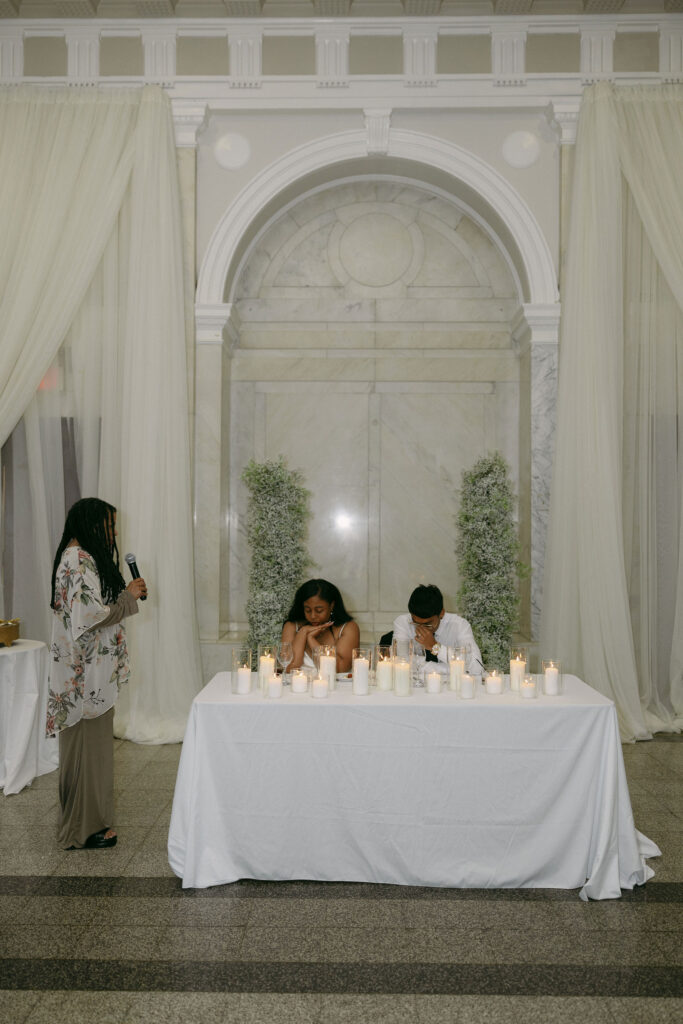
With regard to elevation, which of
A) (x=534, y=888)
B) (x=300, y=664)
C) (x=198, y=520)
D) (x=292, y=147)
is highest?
(x=292, y=147)

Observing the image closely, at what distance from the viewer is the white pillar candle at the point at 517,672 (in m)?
4.05

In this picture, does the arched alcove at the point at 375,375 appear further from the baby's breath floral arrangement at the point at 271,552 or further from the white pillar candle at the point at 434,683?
the white pillar candle at the point at 434,683

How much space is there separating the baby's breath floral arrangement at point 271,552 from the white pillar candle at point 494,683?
2.83m

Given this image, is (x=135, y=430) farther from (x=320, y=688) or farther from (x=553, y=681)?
(x=553, y=681)

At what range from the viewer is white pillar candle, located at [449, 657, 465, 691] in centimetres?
402

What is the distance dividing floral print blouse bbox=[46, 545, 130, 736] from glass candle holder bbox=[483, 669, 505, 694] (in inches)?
80.1

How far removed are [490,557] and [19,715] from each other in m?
3.68

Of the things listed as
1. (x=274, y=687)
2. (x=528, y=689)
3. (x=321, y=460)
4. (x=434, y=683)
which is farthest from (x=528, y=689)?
(x=321, y=460)

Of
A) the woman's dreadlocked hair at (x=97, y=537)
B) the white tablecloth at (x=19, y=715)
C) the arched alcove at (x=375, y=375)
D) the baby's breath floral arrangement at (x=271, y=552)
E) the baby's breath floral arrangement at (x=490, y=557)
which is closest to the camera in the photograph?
the woman's dreadlocked hair at (x=97, y=537)

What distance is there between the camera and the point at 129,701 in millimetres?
6648

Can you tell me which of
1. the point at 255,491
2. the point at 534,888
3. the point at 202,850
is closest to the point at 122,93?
the point at 255,491

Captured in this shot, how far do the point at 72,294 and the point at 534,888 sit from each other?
19.2ft

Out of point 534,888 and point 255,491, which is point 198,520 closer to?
point 255,491

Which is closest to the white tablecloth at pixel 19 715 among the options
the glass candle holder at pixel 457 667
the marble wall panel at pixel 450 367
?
the glass candle holder at pixel 457 667
